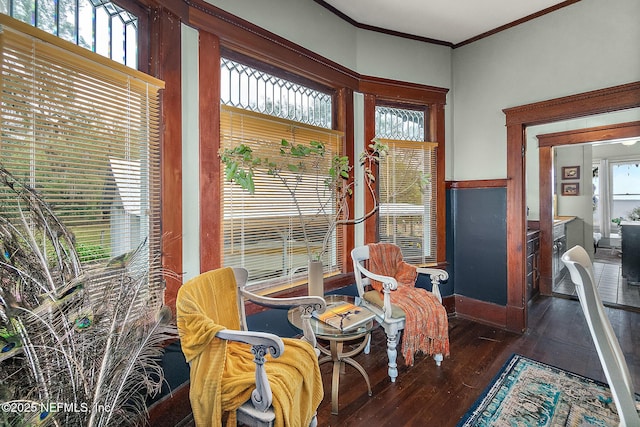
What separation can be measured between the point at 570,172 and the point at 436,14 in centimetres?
468

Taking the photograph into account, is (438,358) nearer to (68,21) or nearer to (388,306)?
(388,306)

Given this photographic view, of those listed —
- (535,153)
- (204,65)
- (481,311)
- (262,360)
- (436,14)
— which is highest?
(436,14)

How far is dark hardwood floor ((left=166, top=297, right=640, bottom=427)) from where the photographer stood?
1.92 meters

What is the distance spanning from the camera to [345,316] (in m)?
2.06

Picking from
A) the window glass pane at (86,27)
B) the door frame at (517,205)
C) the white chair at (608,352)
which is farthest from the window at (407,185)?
the window glass pane at (86,27)

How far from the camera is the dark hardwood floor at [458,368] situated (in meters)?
1.92

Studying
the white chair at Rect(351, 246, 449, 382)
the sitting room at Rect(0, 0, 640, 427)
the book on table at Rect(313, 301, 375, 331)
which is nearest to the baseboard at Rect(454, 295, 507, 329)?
the sitting room at Rect(0, 0, 640, 427)

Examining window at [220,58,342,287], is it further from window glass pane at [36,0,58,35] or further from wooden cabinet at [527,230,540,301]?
wooden cabinet at [527,230,540,301]

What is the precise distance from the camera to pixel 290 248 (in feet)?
8.41

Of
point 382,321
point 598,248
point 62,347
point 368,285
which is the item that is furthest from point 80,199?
point 598,248

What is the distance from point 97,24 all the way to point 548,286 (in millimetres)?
5451

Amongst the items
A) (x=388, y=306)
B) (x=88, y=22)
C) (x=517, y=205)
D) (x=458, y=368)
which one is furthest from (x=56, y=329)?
(x=517, y=205)

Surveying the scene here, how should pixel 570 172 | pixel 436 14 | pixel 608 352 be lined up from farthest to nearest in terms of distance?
1. pixel 570 172
2. pixel 436 14
3. pixel 608 352

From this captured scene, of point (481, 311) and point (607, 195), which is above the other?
point (607, 195)
